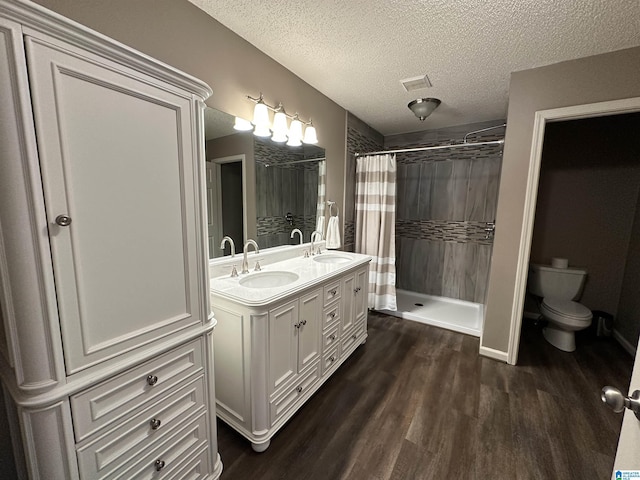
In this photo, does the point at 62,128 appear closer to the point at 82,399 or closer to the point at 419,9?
the point at 82,399

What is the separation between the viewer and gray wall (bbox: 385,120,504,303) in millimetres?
3254

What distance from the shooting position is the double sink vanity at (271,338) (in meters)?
1.32

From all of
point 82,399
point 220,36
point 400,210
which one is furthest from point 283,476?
point 400,210

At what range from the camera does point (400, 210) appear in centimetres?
385

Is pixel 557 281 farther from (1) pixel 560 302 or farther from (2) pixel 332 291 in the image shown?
(2) pixel 332 291

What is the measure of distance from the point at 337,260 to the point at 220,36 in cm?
177

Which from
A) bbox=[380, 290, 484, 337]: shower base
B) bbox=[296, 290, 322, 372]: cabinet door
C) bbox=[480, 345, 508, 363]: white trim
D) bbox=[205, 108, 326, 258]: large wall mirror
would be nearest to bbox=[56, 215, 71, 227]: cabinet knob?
bbox=[205, 108, 326, 258]: large wall mirror

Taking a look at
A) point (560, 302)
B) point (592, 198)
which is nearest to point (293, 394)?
point (560, 302)

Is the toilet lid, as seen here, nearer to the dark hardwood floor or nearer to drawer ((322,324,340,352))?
the dark hardwood floor

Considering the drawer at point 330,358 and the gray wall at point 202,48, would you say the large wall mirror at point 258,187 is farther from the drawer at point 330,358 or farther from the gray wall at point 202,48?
the drawer at point 330,358

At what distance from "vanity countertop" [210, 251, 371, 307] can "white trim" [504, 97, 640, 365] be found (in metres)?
1.20

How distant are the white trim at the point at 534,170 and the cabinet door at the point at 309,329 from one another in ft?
5.36

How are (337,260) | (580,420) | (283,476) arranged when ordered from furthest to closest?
1. (337,260)
2. (580,420)
3. (283,476)

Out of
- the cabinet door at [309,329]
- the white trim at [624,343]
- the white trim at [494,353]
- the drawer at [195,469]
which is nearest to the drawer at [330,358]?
the cabinet door at [309,329]
